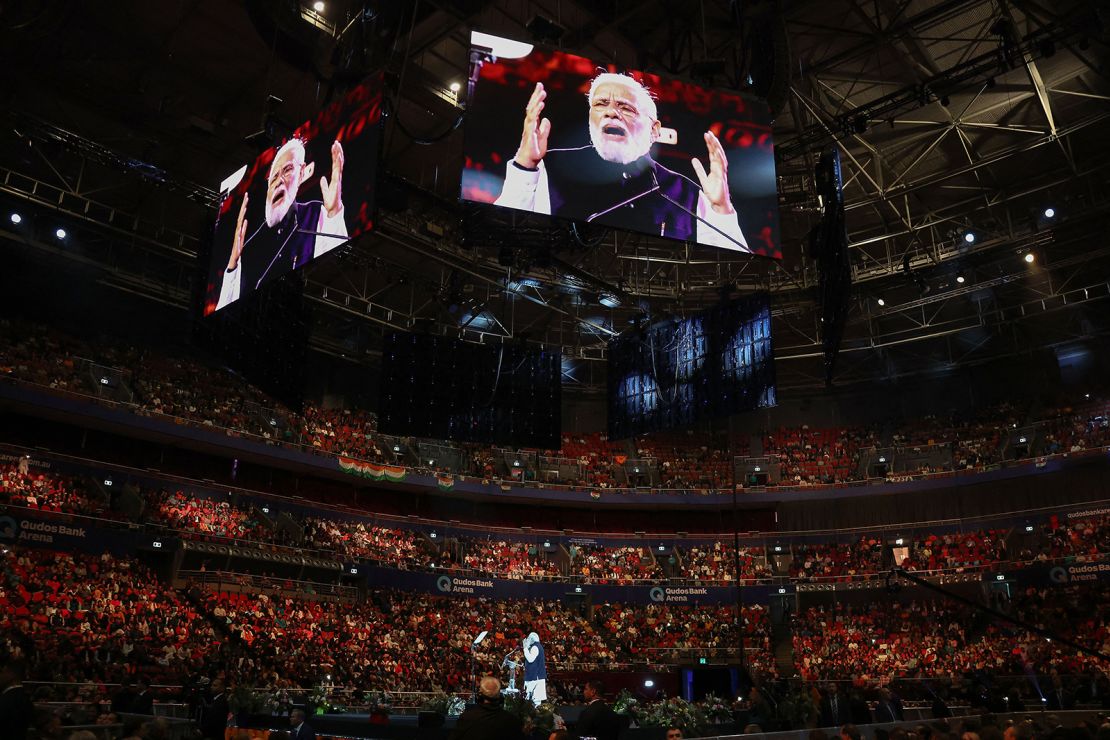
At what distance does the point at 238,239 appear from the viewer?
48.9ft

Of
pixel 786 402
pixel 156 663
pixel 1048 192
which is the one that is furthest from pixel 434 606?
pixel 1048 192

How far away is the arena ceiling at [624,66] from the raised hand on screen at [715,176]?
293cm

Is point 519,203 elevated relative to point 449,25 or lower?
lower

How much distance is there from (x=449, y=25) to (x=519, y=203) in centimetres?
846

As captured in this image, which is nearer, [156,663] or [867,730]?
Answer: [867,730]

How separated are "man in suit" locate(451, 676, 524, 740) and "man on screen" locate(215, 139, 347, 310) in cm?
832

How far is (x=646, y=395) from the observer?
24.8 meters

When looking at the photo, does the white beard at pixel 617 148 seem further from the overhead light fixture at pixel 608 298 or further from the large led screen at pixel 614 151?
the overhead light fixture at pixel 608 298

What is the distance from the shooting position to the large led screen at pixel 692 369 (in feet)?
73.3

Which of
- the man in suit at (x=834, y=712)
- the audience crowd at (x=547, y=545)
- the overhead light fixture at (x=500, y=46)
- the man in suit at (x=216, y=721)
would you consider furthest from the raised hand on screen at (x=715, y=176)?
the audience crowd at (x=547, y=545)

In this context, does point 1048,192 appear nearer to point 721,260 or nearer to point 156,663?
point 721,260

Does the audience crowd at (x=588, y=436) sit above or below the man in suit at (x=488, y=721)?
above

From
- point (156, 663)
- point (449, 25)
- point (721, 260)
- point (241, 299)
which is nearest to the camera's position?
point (241, 299)

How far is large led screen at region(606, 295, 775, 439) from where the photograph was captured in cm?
2234
